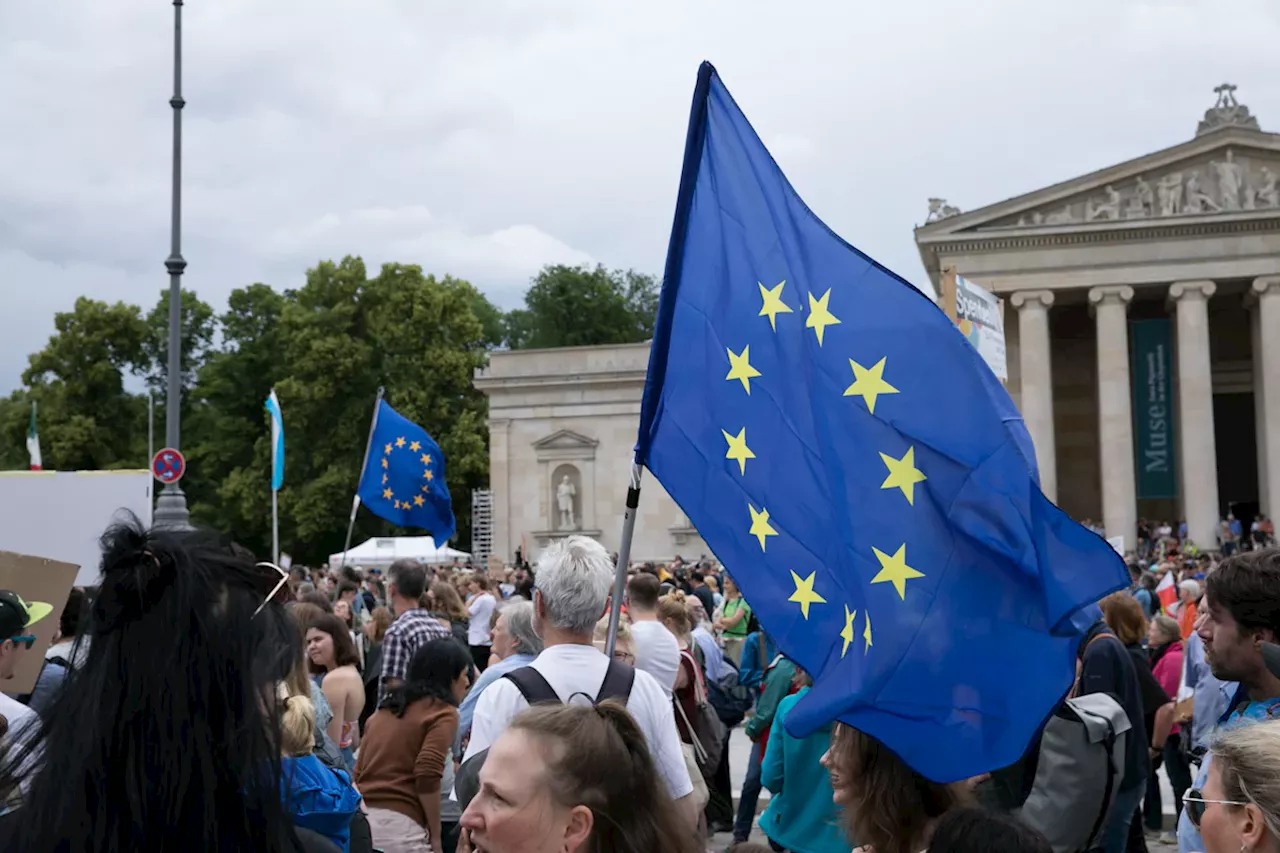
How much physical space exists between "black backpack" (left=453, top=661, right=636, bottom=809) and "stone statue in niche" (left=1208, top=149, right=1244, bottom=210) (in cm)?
4376

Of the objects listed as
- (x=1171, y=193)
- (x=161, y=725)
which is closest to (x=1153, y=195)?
(x=1171, y=193)

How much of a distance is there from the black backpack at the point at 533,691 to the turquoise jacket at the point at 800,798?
42.6 inches

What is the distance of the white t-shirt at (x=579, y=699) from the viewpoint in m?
3.98

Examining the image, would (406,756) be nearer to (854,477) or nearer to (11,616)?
(11,616)

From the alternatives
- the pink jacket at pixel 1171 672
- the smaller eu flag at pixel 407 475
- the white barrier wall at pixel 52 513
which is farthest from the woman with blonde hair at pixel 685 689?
the smaller eu flag at pixel 407 475

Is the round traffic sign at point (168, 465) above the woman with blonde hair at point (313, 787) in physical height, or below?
above

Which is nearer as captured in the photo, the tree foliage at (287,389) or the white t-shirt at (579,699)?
the white t-shirt at (579,699)

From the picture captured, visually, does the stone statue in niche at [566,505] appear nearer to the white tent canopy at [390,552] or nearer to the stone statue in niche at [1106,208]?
the white tent canopy at [390,552]

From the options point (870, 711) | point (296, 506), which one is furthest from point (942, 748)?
point (296, 506)

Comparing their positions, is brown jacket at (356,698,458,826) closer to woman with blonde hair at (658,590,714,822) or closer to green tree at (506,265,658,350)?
woman with blonde hair at (658,590,714,822)

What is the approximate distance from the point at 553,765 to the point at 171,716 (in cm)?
89

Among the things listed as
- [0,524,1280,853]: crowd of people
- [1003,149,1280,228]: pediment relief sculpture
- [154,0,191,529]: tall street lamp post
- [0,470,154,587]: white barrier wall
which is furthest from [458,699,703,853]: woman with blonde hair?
[1003,149,1280,228]: pediment relief sculpture

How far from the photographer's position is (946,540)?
393 centimetres

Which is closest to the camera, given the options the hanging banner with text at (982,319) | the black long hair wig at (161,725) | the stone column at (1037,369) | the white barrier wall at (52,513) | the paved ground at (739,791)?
the black long hair wig at (161,725)
